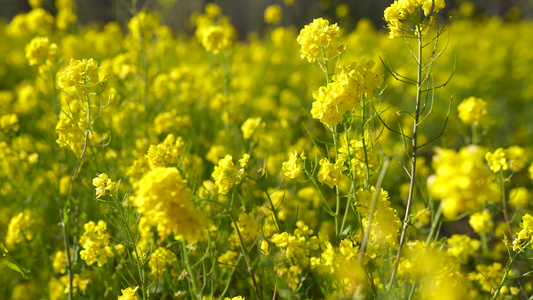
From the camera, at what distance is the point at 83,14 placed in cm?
1288

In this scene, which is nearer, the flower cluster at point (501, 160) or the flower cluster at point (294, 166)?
the flower cluster at point (294, 166)

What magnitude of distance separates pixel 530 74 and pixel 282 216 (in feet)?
18.3

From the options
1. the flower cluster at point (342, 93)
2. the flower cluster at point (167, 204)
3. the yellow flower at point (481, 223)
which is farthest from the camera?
the yellow flower at point (481, 223)

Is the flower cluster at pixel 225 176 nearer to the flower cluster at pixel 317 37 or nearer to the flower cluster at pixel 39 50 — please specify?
the flower cluster at pixel 317 37

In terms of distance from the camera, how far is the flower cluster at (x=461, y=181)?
810 millimetres

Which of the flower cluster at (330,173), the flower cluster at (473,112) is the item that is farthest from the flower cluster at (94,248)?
the flower cluster at (473,112)

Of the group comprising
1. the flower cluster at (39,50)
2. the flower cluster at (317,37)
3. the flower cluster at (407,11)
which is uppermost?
the flower cluster at (407,11)

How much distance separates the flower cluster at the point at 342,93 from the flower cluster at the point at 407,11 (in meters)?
0.23

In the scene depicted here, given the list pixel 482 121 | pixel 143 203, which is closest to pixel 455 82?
pixel 482 121

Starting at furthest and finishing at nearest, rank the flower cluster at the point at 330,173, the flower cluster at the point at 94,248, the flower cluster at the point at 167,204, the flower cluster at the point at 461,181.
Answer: the flower cluster at the point at 94,248 → the flower cluster at the point at 330,173 → the flower cluster at the point at 167,204 → the flower cluster at the point at 461,181

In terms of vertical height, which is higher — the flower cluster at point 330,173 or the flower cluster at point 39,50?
the flower cluster at point 39,50

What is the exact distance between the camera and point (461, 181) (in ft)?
2.64

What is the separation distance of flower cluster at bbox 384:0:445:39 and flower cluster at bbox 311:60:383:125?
0.74 feet

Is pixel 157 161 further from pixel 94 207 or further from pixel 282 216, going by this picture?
pixel 94 207
